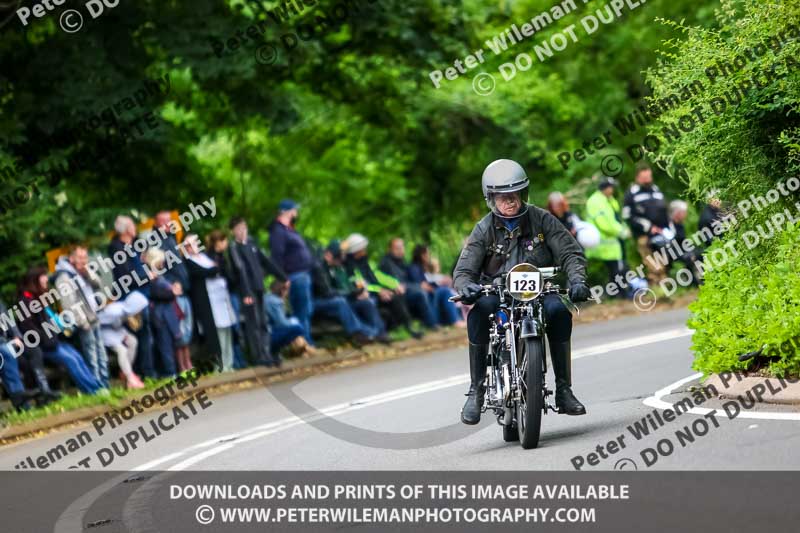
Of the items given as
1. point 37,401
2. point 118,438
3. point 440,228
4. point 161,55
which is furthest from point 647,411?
point 440,228

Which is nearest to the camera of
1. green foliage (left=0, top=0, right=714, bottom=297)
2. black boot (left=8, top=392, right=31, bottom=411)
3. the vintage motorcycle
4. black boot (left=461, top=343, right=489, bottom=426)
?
the vintage motorcycle

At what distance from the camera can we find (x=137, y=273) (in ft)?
57.6

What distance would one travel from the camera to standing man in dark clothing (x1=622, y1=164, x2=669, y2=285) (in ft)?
79.6

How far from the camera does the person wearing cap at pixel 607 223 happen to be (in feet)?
78.5

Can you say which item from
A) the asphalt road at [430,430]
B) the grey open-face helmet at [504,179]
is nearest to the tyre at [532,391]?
the asphalt road at [430,430]

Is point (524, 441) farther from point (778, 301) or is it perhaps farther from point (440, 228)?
point (440, 228)
